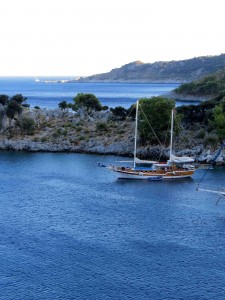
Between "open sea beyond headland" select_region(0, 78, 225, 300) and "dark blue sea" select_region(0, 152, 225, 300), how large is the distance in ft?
0.23

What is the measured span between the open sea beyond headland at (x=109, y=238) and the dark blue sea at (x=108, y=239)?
7 centimetres

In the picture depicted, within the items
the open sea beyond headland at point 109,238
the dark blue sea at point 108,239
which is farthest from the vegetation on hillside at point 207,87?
the dark blue sea at point 108,239

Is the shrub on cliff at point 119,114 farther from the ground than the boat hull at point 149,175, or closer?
farther from the ground

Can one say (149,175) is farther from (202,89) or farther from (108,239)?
(202,89)

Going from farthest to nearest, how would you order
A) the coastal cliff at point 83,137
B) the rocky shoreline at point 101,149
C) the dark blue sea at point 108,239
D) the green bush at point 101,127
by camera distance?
the green bush at point 101,127, the coastal cliff at point 83,137, the rocky shoreline at point 101,149, the dark blue sea at point 108,239

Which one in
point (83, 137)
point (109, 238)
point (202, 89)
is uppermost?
point (202, 89)

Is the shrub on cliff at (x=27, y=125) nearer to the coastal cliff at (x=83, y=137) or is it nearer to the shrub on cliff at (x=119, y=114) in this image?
the coastal cliff at (x=83, y=137)

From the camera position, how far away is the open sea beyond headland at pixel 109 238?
33.6 metres

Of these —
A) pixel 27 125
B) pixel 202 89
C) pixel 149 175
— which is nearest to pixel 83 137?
pixel 27 125

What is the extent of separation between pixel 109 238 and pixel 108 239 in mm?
265

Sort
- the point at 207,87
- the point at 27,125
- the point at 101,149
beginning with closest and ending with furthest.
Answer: the point at 101,149
the point at 27,125
the point at 207,87

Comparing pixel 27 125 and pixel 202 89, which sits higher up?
pixel 202 89

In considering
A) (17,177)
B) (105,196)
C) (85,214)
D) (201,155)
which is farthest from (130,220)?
(201,155)

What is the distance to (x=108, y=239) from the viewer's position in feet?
137
